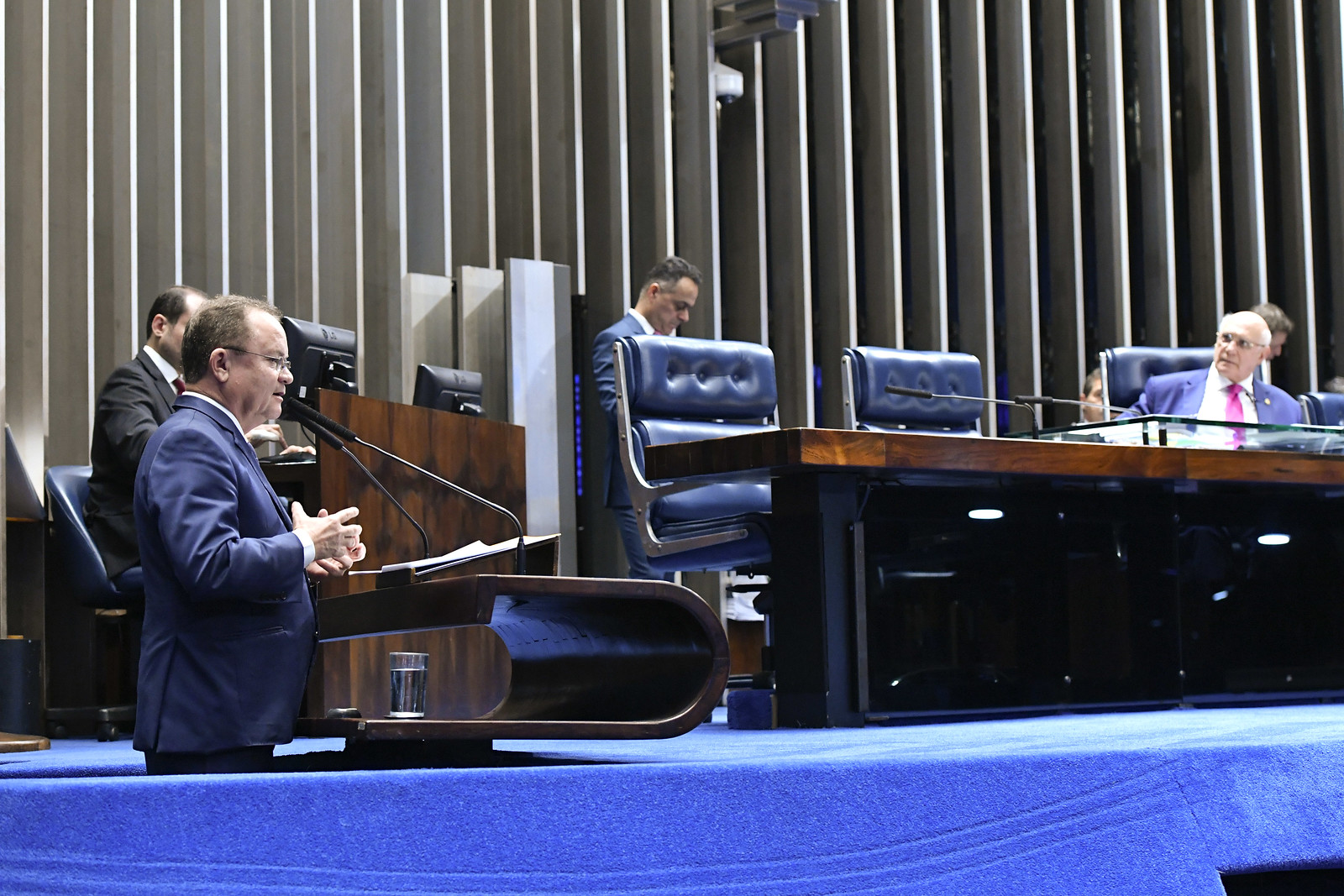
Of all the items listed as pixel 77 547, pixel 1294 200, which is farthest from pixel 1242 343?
pixel 1294 200

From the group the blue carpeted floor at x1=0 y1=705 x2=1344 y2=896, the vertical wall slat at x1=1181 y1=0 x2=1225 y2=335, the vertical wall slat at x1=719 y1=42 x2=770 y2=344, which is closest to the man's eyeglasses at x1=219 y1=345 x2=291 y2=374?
the blue carpeted floor at x1=0 y1=705 x2=1344 y2=896

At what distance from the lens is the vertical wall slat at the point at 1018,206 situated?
658cm

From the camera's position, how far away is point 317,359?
3.53 meters

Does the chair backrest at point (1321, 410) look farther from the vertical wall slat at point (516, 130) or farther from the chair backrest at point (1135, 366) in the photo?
the vertical wall slat at point (516, 130)

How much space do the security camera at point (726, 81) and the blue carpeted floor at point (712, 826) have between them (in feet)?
14.6

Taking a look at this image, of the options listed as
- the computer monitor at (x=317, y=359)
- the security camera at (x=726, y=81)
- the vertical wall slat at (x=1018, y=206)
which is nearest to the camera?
the computer monitor at (x=317, y=359)

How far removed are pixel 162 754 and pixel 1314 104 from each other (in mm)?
7032

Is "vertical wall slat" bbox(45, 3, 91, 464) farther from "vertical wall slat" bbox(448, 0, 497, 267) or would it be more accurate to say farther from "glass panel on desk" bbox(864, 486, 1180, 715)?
"glass panel on desk" bbox(864, 486, 1180, 715)

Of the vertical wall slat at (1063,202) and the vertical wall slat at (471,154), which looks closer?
the vertical wall slat at (471,154)

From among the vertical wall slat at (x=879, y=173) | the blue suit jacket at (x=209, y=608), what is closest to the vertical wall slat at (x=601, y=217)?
the vertical wall slat at (x=879, y=173)

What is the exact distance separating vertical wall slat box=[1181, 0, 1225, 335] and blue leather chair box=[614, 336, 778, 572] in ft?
11.9

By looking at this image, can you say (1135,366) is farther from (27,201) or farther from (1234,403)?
(27,201)

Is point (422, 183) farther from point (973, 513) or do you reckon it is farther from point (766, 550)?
point (973, 513)

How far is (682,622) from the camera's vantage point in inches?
80.4
